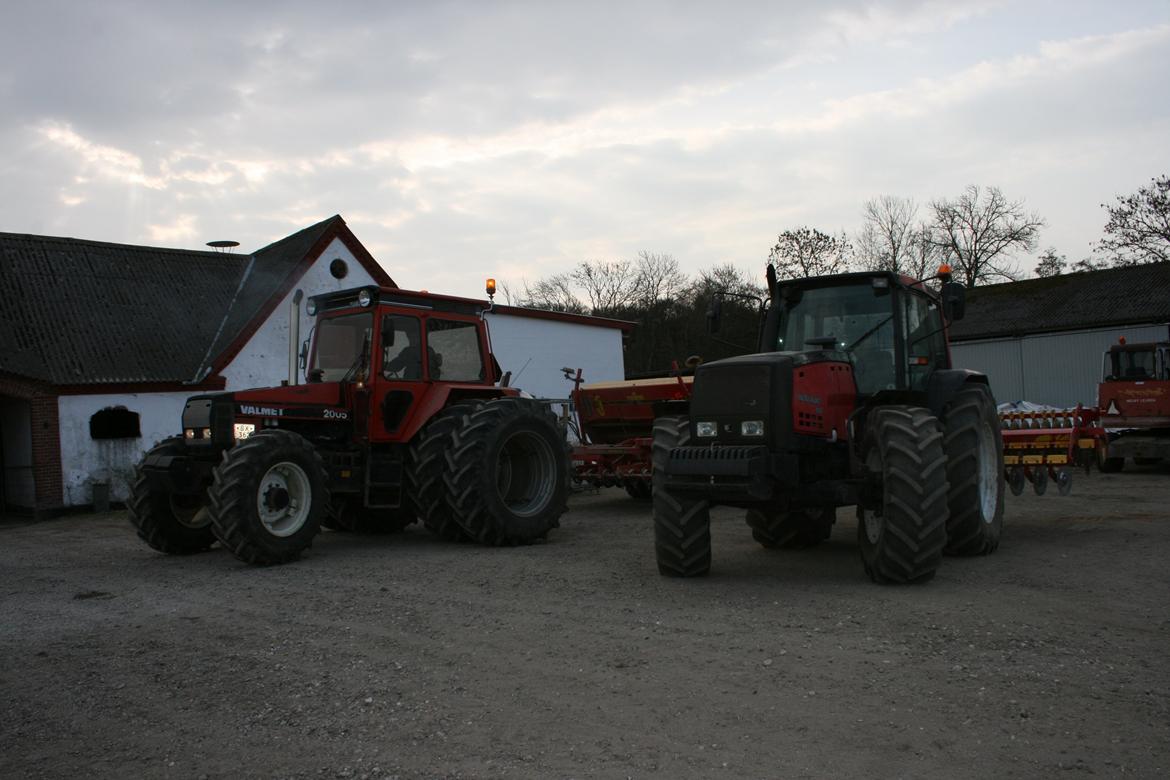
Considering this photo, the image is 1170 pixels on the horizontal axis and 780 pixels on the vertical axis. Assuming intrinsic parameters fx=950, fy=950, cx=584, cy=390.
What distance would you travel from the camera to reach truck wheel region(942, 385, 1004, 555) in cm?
771

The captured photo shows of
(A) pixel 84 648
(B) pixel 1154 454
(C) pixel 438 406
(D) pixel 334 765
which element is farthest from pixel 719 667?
(B) pixel 1154 454

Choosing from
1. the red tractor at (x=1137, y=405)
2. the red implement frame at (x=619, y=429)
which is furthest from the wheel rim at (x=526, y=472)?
the red tractor at (x=1137, y=405)

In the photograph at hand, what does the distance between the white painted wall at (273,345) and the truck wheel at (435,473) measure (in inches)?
347

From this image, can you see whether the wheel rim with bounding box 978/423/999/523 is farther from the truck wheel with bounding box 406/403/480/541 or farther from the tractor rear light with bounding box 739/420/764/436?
the truck wheel with bounding box 406/403/480/541

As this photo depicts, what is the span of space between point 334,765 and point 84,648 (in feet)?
9.46

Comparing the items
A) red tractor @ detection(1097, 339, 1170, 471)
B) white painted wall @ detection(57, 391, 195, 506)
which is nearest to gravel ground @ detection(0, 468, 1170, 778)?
white painted wall @ detection(57, 391, 195, 506)

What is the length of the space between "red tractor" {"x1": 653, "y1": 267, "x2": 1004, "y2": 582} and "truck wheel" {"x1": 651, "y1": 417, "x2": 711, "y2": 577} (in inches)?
0.4

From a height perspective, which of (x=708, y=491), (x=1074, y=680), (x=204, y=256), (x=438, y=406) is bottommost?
(x=1074, y=680)

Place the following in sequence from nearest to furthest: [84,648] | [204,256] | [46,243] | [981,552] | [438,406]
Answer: [84,648] → [981,552] → [438,406] → [46,243] → [204,256]

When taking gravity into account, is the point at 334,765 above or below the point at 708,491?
below

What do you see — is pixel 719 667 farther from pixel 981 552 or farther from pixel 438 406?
pixel 438 406

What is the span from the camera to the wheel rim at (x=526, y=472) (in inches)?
406

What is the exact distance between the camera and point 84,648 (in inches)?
231

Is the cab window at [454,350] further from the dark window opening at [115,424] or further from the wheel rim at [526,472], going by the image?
the dark window opening at [115,424]
